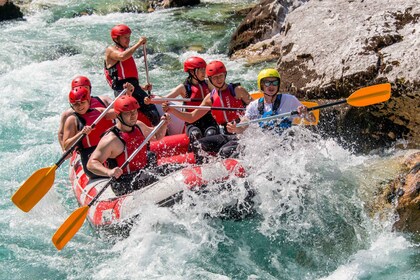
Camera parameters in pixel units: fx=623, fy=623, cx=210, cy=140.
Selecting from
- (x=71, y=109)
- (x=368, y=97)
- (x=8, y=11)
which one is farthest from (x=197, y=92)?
(x=8, y=11)

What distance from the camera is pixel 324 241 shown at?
6.44 meters

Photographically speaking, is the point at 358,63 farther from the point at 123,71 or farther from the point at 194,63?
the point at 123,71

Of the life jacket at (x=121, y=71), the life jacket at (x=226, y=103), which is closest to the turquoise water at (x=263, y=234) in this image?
the life jacket at (x=226, y=103)

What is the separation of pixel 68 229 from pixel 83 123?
1.36 m

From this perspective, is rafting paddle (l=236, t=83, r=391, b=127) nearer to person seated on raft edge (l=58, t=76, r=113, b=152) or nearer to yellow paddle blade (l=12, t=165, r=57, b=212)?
person seated on raft edge (l=58, t=76, r=113, b=152)

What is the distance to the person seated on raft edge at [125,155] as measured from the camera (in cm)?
654

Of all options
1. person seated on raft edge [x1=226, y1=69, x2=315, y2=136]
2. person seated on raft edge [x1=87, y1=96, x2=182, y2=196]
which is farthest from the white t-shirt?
person seated on raft edge [x1=87, y1=96, x2=182, y2=196]

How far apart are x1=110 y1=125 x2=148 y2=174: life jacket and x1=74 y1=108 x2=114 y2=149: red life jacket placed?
616 mm

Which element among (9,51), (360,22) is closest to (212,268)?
(360,22)

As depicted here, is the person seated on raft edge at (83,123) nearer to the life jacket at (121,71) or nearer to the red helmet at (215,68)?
the life jacket at (121,71)

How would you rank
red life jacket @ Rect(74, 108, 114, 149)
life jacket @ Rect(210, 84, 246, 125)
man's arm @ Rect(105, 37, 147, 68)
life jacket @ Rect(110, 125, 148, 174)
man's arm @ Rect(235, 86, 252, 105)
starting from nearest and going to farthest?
life jacket @ Rect(110, 125, 148, 174) < red life jacket @ Rect(74, 108, 114, 149) < life jacket @ Rect(210, 84, 246, 125) < man's arm @ Rect(235, 86, 252, 105) < man's arm @ Rect(105, 37, 147, 68)

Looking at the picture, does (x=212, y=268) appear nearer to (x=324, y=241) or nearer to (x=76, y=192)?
(x=324, y=241)

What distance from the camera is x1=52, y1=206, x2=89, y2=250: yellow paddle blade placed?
6.35m

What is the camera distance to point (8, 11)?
17344 mm
